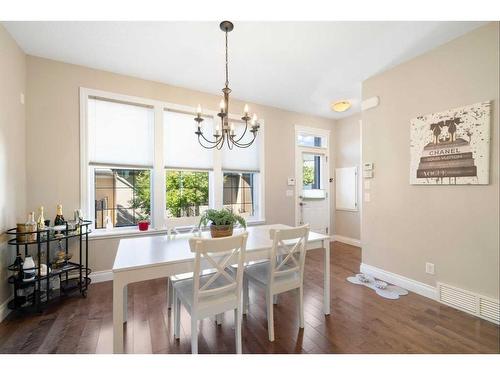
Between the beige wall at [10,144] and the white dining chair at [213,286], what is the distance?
5.91 feet

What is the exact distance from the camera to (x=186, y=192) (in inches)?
139

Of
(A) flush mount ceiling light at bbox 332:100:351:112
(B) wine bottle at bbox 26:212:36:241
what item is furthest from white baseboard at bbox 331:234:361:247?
(B) wine bottle at bbox 26:212:36:241

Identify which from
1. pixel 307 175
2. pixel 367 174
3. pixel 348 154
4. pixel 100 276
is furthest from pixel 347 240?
pixel 100 276

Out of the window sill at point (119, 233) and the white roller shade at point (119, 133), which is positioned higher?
the white roller shade at point (119, 133)

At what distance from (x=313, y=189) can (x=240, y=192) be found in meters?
1.70

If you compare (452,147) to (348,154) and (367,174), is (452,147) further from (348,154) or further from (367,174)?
(348,154)

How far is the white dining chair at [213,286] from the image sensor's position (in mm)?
1422

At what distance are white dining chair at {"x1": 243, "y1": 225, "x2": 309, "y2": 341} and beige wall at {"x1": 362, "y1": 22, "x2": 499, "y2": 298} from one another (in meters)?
1.59

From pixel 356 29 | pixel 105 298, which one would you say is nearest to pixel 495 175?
pixel 356 29

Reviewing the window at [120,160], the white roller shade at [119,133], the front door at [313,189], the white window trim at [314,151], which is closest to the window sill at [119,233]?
the window at [120,160]

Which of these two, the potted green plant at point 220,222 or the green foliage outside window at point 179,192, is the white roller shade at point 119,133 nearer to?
the green foliage outside window at point 179,192

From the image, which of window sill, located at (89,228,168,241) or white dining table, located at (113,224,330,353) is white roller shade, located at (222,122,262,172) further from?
white dining table, located at (113,224,330,353)

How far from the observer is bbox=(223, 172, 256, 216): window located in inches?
152
